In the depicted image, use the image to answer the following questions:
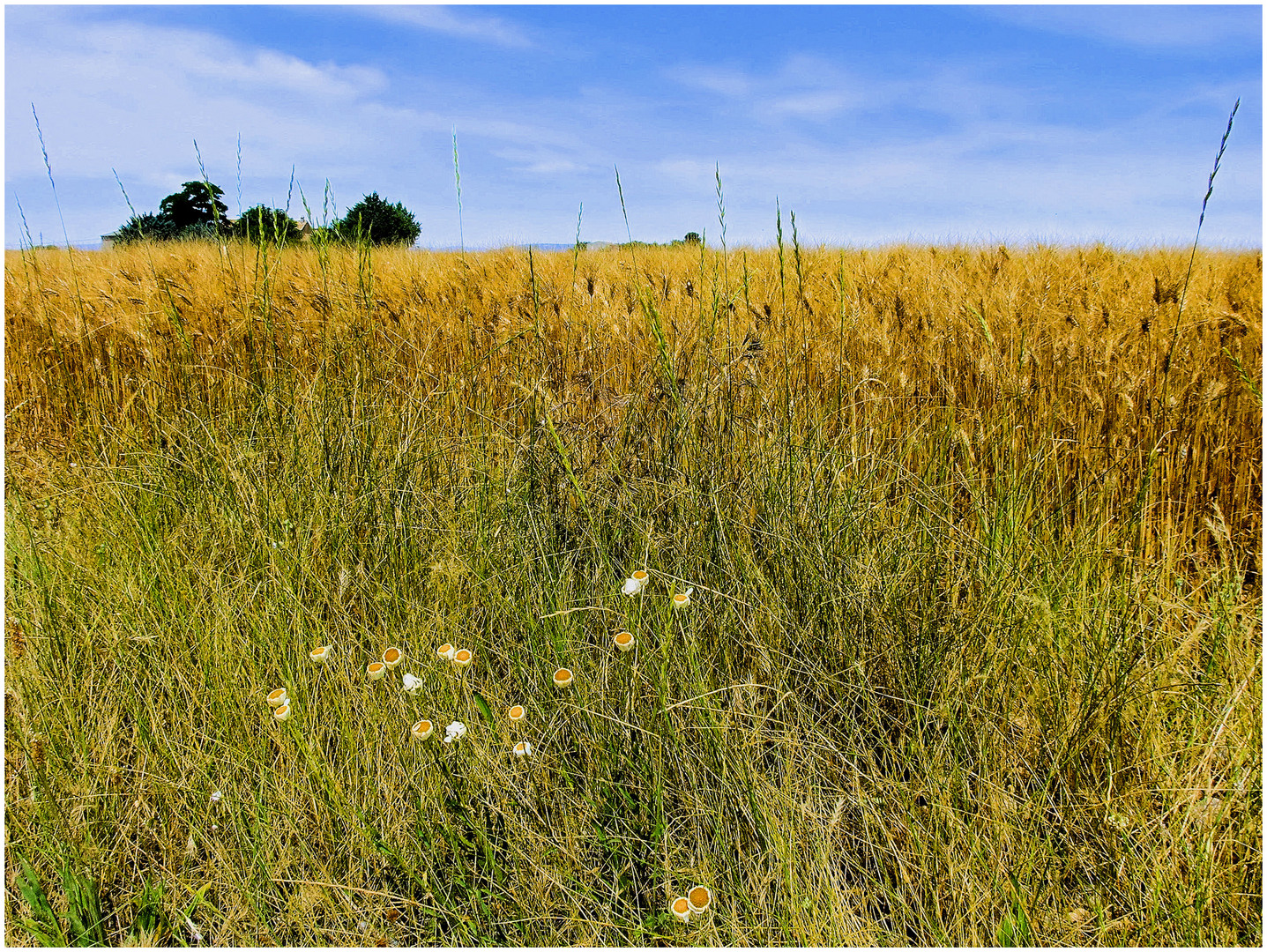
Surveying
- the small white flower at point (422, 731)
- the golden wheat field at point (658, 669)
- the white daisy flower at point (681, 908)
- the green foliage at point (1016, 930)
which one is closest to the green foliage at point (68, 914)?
the golden wheat field at point (658, 669)

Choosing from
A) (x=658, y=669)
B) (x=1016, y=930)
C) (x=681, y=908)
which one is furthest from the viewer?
(x=658, y=669)

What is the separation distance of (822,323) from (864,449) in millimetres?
921

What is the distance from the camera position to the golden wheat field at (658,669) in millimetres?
985

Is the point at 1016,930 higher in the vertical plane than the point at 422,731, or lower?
lower

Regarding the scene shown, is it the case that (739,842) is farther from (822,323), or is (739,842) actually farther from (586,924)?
(822,323)

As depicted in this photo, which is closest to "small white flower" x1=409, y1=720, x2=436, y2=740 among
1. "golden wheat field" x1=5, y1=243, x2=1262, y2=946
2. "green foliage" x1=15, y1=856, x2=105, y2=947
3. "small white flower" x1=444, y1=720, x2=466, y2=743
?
"small white flower" x1=444, y1=720, x2=466, y2=743

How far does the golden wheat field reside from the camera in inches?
38.8

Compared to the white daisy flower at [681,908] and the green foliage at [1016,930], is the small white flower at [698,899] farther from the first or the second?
the green foliage at [1016,930]

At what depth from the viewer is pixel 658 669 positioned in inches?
44.6

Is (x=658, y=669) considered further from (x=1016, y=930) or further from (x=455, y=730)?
(x=1016, y=930)

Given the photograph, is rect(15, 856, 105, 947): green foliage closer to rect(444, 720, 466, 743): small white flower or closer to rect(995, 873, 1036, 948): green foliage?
rect(444, 720, 466, 743): small white flower

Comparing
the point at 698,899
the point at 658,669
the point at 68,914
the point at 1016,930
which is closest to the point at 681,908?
the point at 698,899

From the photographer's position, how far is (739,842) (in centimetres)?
100

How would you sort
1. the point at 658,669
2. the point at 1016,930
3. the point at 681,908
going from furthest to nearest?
the point at 658,669 → the point at 1016,930 → the point at 681,908
